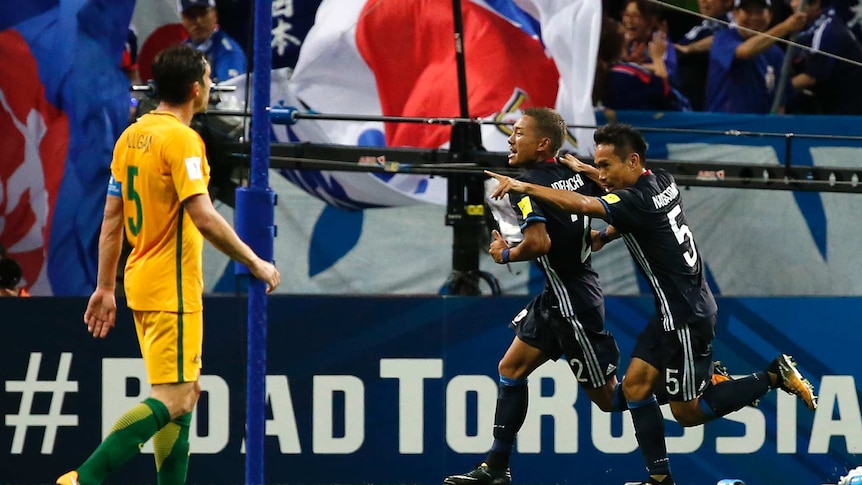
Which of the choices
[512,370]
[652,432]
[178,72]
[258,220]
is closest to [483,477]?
[512,370]

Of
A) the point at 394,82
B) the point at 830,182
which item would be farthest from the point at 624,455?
the point at 394,82

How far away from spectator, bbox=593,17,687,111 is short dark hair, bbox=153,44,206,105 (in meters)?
4.46

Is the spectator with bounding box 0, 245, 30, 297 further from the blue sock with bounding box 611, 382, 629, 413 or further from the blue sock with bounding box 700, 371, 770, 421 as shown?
the blue sock with bounding box 700, 371, 770, 421

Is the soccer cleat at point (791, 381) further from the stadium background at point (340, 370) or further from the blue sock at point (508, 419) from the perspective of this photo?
the blue sock at point (508, 419)

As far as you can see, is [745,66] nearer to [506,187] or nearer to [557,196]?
[557,196]

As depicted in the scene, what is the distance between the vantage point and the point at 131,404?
735 centimetres

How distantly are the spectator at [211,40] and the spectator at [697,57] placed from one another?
332cm


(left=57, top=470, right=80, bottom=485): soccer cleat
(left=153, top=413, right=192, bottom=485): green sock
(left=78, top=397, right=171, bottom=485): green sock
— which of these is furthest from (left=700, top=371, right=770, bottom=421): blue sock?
(left=57, top=470, right=80, bottom=485): soccer cleat

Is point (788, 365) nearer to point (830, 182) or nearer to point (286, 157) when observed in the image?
point (830, 182)

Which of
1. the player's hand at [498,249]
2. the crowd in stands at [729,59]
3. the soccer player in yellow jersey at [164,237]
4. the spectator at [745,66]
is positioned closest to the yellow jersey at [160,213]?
the soccer player in yellow jersey at [164,237]

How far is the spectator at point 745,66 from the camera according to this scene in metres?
9.76

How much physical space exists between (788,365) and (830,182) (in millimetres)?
2177

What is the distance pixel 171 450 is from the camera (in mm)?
5590

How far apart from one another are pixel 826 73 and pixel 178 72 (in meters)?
6.03
